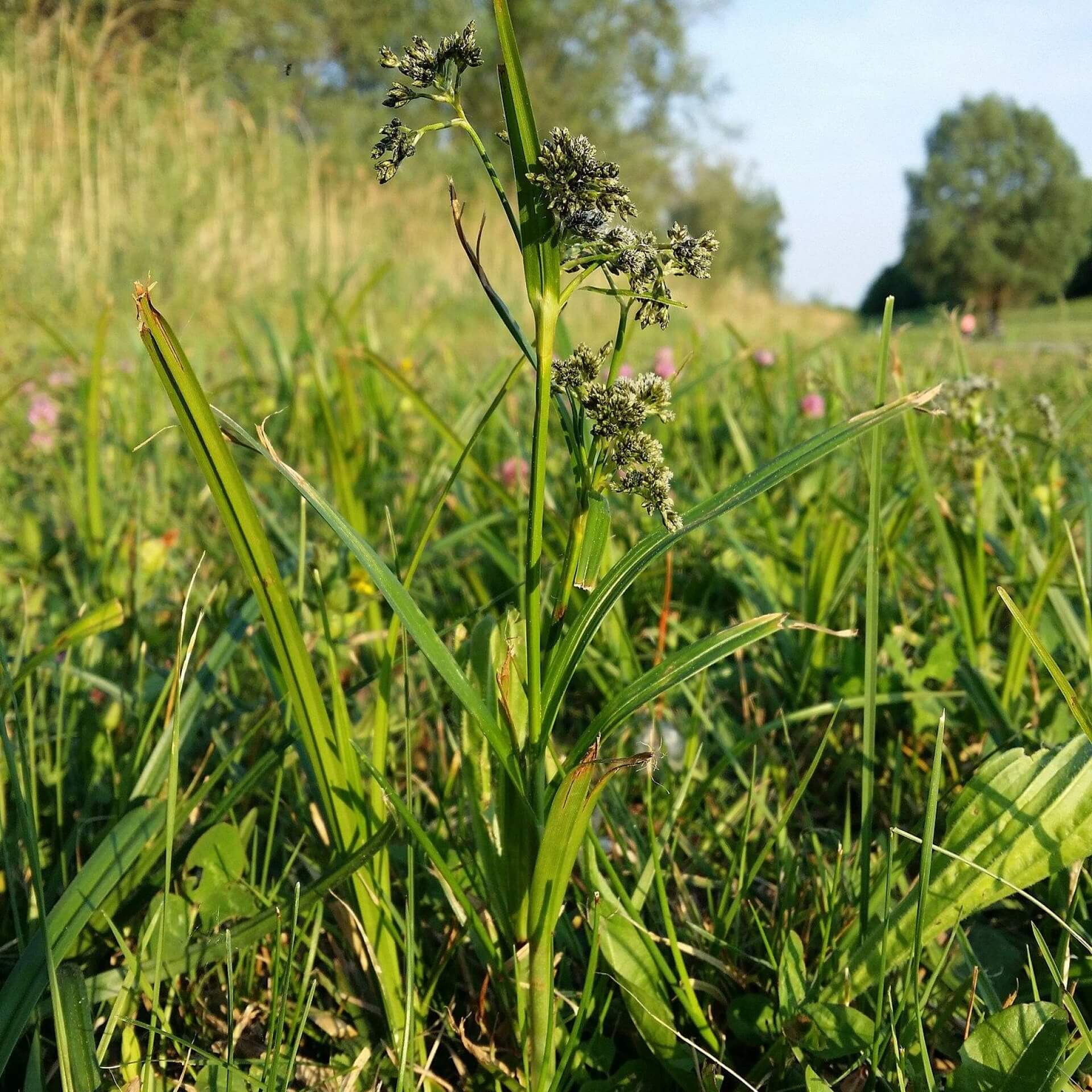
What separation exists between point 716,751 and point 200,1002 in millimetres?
645

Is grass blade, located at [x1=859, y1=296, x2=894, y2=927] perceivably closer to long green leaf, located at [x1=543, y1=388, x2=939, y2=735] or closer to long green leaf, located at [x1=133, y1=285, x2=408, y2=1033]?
long green leaf, located at [x1=543, y1=388, x2=939, y2=735]

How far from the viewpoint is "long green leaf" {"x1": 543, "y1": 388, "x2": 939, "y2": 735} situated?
580 mm

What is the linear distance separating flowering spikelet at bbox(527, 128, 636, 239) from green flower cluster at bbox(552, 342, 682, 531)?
83 mm

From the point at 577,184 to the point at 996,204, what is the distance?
1184 inches

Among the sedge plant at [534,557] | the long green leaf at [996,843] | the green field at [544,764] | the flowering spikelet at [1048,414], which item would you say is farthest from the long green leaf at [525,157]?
the flowering spikelet at [1048,414]

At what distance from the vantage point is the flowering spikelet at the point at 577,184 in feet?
1.66

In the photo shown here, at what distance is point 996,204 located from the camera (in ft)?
85.2

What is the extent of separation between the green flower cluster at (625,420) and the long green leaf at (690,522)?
0.03 meters

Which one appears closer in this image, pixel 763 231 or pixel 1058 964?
pixel 1058 964

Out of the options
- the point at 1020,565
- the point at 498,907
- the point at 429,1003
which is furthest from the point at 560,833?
the point at 1020,565

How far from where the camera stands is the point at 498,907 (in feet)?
2.25

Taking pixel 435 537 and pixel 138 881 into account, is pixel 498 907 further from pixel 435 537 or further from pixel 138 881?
pixel 435 537

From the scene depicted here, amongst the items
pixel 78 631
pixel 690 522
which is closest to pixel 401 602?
pixel 690 522

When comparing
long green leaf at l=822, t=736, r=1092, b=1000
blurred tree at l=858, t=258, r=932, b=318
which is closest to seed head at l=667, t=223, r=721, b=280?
long green leaf at l=822, t=736, r=1092, b=1000
